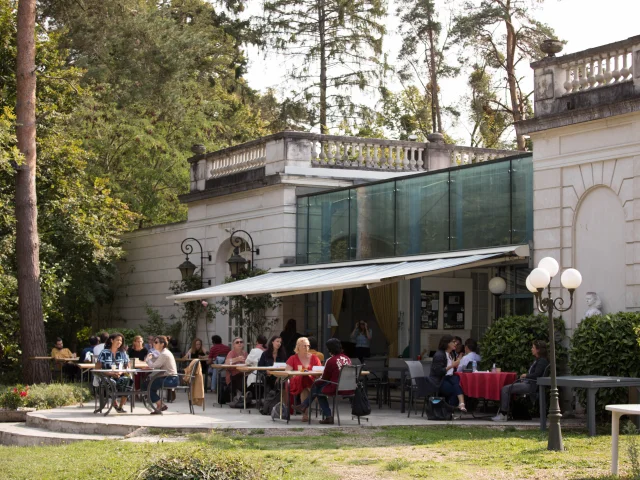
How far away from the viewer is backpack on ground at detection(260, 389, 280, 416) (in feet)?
50.8

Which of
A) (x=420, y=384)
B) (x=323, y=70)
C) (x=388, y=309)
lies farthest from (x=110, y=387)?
(x=323, y=70)

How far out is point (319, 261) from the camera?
69.5 ft

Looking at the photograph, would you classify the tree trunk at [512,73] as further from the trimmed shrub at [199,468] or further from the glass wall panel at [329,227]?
the trimmed shrub at [199,468]

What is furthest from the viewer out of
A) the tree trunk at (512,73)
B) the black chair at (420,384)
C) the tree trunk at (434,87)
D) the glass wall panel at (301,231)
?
the tree trunk at (434,87)

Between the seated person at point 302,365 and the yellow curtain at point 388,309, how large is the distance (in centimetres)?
733

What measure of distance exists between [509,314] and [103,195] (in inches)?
382

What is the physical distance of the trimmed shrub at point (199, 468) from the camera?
8.05 meters

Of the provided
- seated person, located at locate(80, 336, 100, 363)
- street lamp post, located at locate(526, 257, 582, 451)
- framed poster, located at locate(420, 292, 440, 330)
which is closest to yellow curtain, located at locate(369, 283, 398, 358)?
framed poster, located at locate(420, 292, 440, 330)

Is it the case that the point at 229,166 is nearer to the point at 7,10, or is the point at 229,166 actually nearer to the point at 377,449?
the point at 7,10

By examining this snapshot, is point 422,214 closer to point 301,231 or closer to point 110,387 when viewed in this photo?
point 301,231

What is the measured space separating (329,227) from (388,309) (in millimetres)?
2338

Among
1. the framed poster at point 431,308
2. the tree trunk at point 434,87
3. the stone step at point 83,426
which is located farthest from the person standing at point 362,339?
the tree trunk at point 434,87

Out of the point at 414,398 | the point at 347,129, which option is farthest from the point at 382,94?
the point at 414,398

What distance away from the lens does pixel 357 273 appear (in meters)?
17.7
